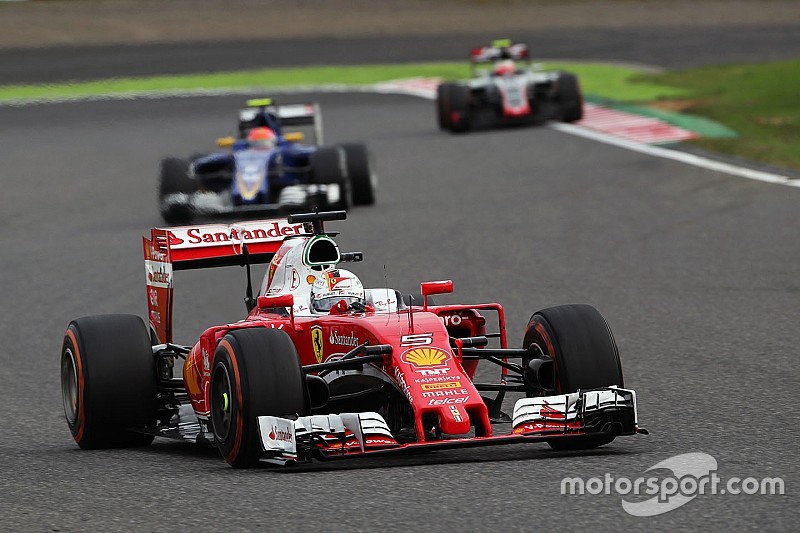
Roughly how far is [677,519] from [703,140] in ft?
59.4

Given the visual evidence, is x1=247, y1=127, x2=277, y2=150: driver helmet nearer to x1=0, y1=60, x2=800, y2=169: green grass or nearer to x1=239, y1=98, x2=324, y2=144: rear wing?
x1=239, y1=98, x2=324, y2=144: rear wing

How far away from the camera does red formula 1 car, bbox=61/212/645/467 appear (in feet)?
23.3

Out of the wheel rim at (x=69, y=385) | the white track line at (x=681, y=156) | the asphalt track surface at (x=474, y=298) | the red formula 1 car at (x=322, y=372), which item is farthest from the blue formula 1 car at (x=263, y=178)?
the wheel rim at (x=69, y=385)

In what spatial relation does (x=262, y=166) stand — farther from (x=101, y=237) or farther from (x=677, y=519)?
(x=677, y=519)

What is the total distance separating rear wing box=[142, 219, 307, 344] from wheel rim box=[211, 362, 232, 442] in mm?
1838

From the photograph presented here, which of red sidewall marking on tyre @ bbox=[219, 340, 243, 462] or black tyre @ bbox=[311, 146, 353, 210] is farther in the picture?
black tyre @ bbox=[311, 146, 353, 210]

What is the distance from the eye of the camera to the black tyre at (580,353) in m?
7.57

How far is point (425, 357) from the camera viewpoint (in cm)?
738

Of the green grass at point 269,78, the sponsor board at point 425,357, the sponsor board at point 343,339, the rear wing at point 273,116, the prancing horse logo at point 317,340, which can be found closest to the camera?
the sponsor board at point 425,357

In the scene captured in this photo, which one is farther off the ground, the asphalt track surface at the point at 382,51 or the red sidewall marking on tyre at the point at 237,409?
the asphalt track surface at the point at 382,51

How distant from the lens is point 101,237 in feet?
62.5

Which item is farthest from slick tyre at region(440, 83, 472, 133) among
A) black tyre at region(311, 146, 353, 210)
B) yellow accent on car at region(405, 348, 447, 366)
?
yellow accent on car at region(405, 348, 447, 366)

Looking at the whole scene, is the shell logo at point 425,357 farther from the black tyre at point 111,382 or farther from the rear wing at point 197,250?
the rear wing at point 197,250

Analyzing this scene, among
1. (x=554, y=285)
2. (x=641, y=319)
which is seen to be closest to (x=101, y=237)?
(x=554, y=285)
